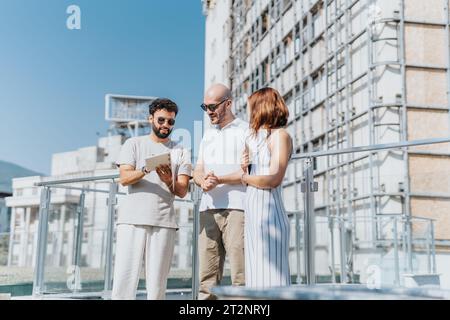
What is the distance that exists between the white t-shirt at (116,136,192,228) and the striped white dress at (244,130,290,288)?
0.29m

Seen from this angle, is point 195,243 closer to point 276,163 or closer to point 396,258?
point 276,163

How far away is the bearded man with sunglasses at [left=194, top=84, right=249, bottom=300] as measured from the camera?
1.64 meters

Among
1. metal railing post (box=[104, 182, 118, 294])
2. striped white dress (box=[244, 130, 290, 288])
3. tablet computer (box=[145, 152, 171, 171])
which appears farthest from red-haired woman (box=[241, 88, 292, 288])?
metal railing post (box=[104, 182, 118, 294])

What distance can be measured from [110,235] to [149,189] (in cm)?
128

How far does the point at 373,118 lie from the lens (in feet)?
18.1

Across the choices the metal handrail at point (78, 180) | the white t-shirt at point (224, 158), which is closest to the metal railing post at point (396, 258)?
the metal handrail at point (78, 180)

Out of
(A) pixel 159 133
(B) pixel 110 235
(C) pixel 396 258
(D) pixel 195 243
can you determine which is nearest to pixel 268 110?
(A) pixel 159 133

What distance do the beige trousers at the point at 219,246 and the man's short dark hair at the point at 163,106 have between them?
0.32 meters

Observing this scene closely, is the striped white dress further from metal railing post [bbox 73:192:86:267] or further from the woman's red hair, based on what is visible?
metal railing post [bbox 73:192:86:267]

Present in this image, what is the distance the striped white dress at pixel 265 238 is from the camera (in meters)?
1.50

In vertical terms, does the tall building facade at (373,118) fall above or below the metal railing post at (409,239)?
above

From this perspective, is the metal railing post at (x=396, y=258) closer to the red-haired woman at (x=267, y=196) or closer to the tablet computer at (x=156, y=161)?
the red-haired woman at (x=267, y=196)

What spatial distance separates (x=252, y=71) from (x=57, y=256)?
6330mm
